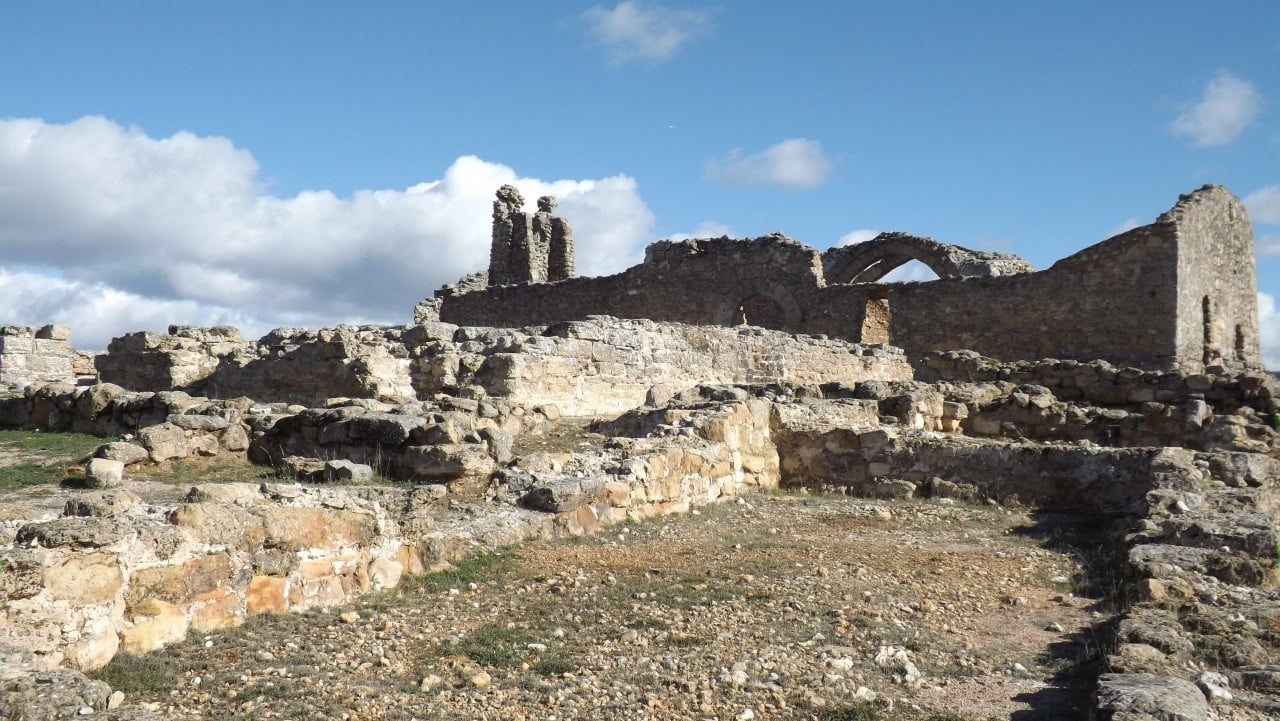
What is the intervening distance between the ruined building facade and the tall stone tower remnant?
2.14 meters

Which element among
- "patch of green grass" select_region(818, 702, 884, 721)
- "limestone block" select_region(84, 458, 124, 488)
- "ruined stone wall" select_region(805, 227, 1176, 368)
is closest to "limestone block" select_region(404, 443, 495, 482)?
"limestone block" select_region(84, 458, 124, 488)

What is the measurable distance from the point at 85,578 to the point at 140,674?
461mm

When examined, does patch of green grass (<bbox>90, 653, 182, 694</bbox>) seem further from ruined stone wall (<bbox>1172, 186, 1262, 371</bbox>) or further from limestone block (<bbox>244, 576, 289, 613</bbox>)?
ruined stone wall (<bbox>1172, 186, 1262, 371</bbox>)

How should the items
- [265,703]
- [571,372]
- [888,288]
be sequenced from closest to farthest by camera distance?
[265,703], [571,372], [888,288]

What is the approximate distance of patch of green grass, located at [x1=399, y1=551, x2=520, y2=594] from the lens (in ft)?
17.0

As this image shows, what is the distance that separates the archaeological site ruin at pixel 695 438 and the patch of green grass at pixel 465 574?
0.11 m

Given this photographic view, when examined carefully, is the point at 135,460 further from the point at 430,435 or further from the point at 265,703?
the point at 265,703

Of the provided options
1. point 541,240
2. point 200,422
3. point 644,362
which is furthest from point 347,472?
point 541,240

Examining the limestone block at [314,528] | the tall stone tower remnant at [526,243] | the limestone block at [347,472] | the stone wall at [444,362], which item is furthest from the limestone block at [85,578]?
the tall stone tower remnant at [526,243]

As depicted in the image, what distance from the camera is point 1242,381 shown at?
1195cm

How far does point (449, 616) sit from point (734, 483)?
181 inches

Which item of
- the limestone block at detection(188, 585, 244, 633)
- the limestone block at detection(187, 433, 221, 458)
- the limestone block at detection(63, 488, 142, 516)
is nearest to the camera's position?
the limestone block at detection(188, 585, 244, 633)

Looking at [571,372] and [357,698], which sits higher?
[571,372]

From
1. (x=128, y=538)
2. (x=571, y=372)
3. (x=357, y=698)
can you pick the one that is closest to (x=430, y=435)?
(x=128, y=538)
